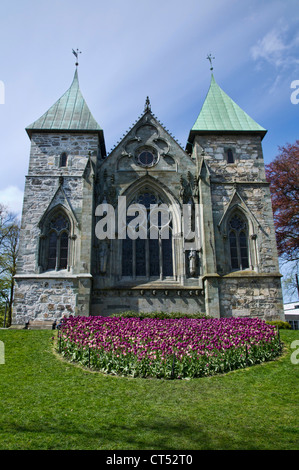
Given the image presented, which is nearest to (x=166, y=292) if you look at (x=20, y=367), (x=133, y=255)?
(x=133, y=255)

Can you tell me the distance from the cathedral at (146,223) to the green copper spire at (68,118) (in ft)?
0.36

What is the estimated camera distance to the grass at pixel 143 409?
5.97 m

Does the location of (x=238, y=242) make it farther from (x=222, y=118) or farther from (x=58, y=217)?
(x=58, y=217)

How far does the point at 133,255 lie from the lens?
62.7 ft

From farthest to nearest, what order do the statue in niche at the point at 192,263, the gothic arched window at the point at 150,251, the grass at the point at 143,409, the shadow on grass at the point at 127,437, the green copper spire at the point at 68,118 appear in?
the green copper spire at the point at 68,118 → the gothic arched window at the point at 150,251 → the statue in niche at the point at 192,263 → the grass at the point at 143,409 → the shadow on grass at the point at 127,437

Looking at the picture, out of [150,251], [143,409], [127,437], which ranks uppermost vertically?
[150,251]

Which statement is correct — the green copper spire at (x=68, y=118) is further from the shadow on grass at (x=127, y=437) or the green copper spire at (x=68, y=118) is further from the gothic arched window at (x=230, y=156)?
the shadow on grass at (x=127, y=437)

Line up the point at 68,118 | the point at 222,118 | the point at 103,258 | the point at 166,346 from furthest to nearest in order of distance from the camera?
the point at 222,118
the point at 68,118
the point at 103,258
the point at 166,346

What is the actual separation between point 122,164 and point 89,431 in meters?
16.0

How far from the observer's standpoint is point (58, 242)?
62.5 feet

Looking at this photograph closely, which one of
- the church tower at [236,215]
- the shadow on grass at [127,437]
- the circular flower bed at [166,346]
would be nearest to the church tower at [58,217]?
the circular flower bed at [166,346]

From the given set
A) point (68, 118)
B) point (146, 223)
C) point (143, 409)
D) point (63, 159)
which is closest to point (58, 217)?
point (63, 159)

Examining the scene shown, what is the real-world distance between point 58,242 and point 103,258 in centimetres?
261

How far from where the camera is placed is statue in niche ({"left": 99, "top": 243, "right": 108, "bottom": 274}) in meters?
18.1
